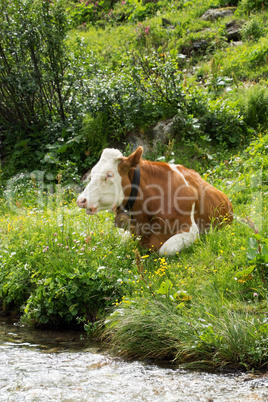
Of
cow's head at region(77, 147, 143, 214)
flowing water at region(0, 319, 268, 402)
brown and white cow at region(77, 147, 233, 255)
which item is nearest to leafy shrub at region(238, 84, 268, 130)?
brown and white cow at region(77, 147, 233, 255)

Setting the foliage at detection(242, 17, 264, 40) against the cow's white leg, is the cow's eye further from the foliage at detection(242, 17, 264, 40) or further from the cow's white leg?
the foliage at detection(242, 17, 264, 40)

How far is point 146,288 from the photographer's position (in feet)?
13.6

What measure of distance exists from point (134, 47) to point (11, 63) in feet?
18.5

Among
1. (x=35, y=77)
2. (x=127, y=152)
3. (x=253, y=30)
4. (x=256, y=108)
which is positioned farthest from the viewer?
(x=253, y=30)

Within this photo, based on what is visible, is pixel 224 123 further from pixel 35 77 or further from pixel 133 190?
pixel 35 77

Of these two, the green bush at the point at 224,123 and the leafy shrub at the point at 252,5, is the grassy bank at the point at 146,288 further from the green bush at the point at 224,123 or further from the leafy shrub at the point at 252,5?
the leafy shrub at the point at 252,5

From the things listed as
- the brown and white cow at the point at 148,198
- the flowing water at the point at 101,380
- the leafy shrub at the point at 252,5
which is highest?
the leafy shrub at the point at 252,5

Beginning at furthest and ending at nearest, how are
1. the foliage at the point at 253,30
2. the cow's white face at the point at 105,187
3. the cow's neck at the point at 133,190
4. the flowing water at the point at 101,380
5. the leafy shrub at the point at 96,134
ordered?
the foliage at the point at 253,30 < the leafy shrub at the point at 96,134 < the cow's neck at the point at 133,190 < the cow's white face at the point at 105,187 < the flowing water at the point at 101,380

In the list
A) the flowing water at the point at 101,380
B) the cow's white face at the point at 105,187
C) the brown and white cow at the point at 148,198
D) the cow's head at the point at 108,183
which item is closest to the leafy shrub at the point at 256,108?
the brown and white cow at the point at 148,198

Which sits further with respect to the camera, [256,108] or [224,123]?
[256,108]

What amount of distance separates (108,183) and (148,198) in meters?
0.54

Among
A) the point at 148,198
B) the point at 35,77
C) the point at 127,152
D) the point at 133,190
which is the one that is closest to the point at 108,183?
the point at 133,190

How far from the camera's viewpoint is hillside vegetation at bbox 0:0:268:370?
371cm

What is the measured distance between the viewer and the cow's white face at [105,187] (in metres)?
4.61
